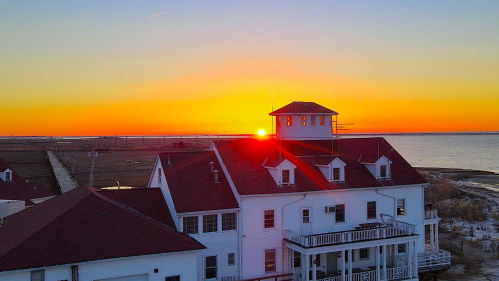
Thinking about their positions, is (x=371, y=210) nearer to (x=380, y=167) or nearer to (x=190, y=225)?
(x=380, y=167)

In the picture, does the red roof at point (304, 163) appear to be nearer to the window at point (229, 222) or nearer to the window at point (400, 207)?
the window at point (400, 207)

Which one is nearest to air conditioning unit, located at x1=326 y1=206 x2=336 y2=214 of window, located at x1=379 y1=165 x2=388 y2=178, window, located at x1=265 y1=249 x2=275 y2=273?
window, located at x1=265 y1=249 x2=275 y2=273

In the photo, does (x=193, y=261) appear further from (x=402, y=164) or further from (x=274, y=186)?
(x=402, y=164)

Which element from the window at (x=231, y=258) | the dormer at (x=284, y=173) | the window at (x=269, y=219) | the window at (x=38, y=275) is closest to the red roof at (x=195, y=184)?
the window at (x=269, y=219)

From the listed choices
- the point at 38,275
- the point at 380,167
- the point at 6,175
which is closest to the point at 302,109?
the point at 380,167

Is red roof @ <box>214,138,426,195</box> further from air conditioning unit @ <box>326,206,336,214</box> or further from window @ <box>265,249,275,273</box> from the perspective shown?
window @ <box>265,249,275,273</box>
